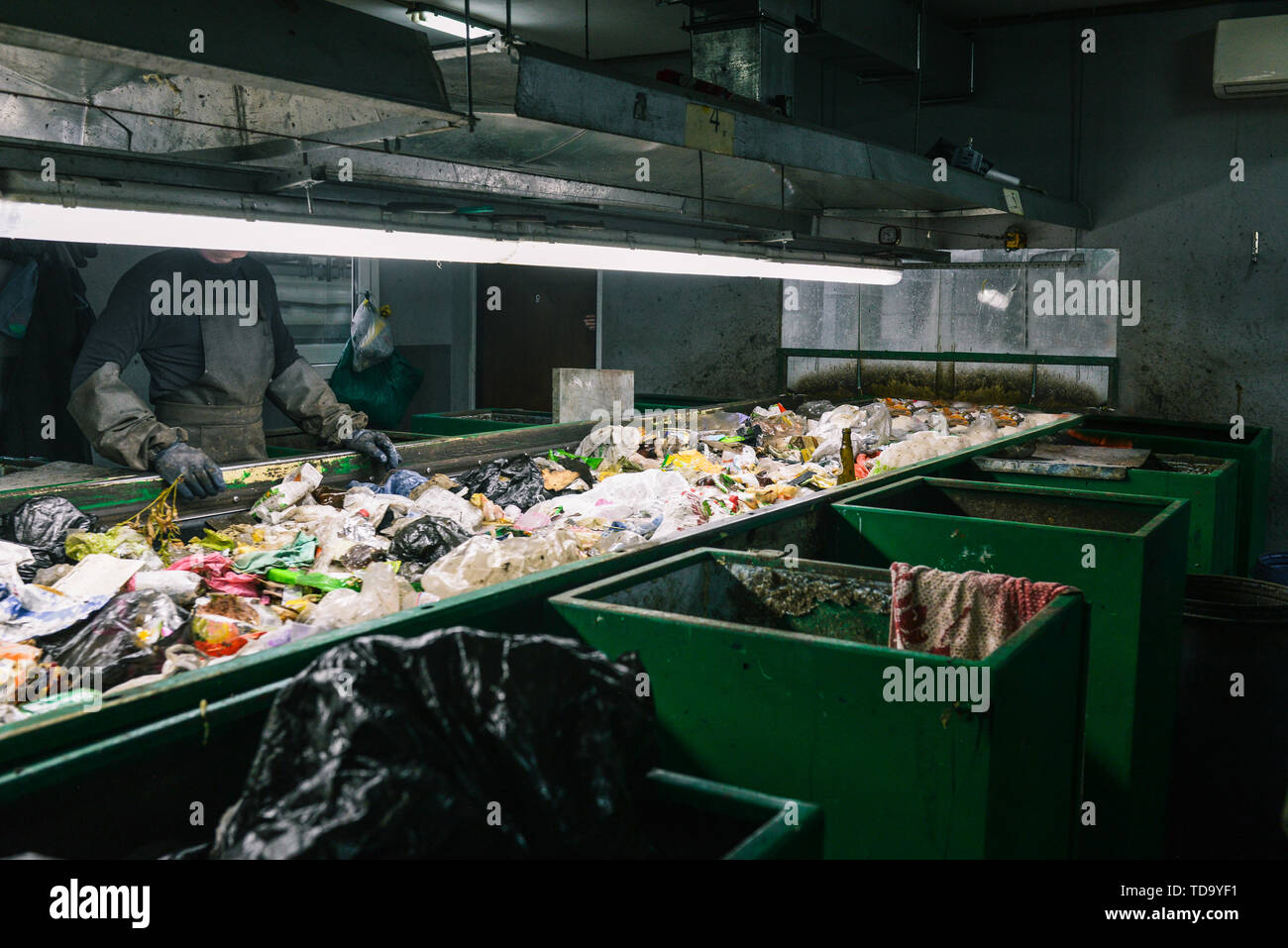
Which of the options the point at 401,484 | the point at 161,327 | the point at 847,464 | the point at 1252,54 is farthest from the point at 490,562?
the point at 1252,54

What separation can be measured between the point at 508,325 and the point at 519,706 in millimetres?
8986

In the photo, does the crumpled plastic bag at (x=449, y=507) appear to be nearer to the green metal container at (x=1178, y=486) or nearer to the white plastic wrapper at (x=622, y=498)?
the white plastic wrapper at (x=622, y=498)

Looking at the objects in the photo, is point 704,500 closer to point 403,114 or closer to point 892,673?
point 403,114

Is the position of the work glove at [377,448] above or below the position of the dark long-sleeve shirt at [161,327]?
below

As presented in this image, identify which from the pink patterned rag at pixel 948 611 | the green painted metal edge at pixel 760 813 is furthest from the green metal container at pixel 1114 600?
the green painted metal edge at pixel 760 813

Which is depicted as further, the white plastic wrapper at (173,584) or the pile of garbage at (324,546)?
the white plastic wrapper at (173,584)

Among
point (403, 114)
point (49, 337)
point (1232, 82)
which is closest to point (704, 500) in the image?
point (403, 114)

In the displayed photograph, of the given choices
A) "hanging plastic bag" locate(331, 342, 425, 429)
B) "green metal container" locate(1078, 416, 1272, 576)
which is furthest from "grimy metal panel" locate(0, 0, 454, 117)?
"hanging plastic bag" locate(331, 342, 425, 429)

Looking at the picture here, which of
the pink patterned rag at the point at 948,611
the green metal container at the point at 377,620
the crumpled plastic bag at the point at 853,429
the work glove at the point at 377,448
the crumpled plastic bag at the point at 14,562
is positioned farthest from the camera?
the crumpled plastic bag at the point at 853,429

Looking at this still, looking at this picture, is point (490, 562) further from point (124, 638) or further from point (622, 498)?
point (622, 498)

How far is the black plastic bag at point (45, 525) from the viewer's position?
305cm

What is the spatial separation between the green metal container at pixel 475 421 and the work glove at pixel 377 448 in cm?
141

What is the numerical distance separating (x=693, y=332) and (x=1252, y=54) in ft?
14.9

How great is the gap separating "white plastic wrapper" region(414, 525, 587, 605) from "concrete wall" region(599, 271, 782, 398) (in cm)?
629
